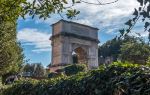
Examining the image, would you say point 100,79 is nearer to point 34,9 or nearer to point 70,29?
point 34,9

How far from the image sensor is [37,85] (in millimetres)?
14703

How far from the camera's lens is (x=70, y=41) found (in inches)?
2443

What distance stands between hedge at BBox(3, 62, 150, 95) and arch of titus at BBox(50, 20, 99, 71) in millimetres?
47279

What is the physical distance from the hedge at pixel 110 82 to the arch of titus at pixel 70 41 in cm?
4728

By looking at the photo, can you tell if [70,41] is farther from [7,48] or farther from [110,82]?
[110,82]

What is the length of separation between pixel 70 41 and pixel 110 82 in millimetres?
53574

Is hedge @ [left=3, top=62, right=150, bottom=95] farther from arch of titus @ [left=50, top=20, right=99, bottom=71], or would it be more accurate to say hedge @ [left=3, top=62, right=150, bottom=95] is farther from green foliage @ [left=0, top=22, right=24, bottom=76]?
arch of titus @ [left=50, top=20, right=99, bottom=71]

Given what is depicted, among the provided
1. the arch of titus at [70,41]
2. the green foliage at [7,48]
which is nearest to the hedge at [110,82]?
the green foliage at [7,48]

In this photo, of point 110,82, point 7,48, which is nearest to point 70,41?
point 7,48

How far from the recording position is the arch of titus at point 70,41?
5988cm

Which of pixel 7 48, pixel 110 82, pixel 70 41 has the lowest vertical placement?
pixel 110 82

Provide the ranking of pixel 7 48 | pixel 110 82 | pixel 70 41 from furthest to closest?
pixel 70 41, pixel 7 48, pixel 110 82

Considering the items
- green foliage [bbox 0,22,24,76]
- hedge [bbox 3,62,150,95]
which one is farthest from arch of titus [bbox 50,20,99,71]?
hedge [bbox 3,62,150,95]

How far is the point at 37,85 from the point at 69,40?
4721 cm
